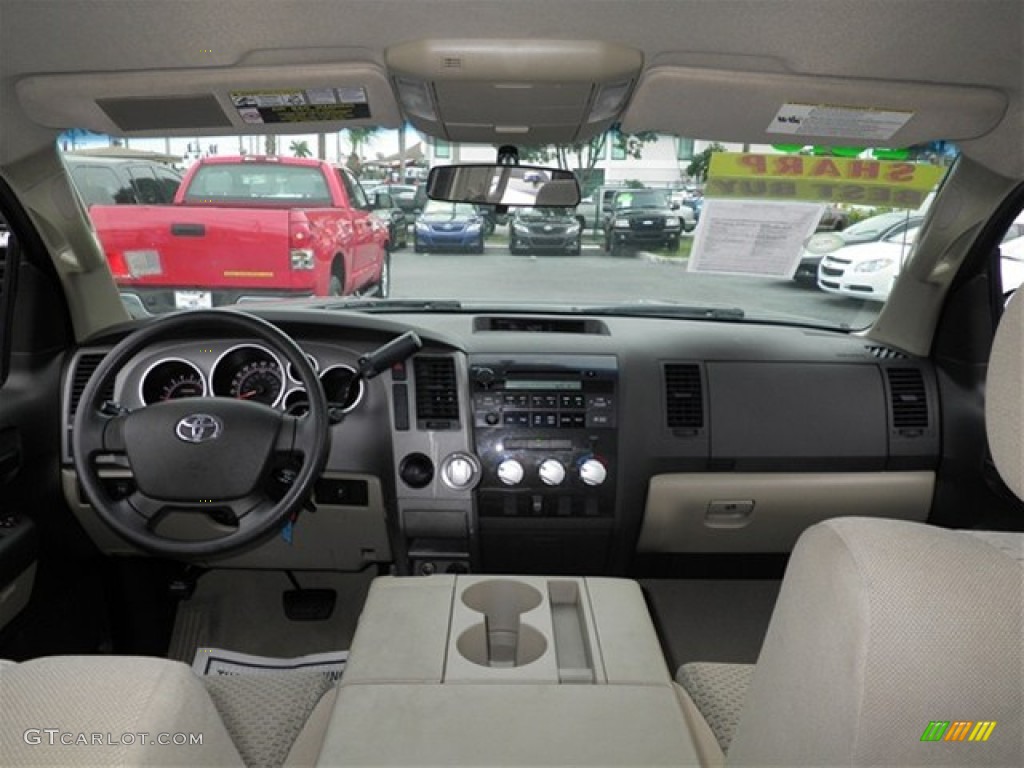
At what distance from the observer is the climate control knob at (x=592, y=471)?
2.77 m

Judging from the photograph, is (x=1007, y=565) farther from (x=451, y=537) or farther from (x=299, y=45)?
(x=451, y=537)

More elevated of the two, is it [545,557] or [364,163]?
[364,163]

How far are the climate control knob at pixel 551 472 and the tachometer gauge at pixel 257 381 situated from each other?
966 mm

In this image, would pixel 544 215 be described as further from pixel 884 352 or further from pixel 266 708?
pixel 266 708

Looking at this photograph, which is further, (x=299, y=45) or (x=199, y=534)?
(x=199, y=534)

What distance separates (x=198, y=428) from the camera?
6.66ft

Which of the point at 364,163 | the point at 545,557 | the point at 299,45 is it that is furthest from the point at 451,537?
the point at 299,45

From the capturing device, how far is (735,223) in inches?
111

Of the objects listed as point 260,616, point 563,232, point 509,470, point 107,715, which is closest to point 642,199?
point 563,232

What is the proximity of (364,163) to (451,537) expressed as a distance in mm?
1519

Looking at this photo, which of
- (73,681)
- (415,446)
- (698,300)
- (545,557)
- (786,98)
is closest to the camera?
(73,681)

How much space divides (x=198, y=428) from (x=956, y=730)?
1794 mm

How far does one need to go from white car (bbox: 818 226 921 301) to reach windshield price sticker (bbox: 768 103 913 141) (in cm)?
66

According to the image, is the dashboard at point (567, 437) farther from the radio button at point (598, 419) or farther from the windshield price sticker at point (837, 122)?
the windshield price sticker at point (837, 122)
